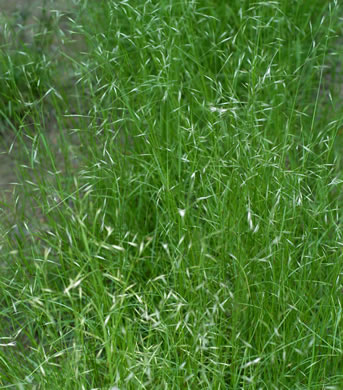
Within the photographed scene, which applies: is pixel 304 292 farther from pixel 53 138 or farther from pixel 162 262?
pixel 53 138

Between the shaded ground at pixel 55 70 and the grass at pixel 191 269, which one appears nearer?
the grass at pixel 191 269

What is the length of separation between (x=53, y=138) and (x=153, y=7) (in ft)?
3.23

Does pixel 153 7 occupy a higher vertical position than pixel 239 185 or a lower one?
higher

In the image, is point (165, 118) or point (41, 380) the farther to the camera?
point (165, 118)

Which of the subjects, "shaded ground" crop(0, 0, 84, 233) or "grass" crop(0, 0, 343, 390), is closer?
"grass" crop(0, 0, 343, 390)

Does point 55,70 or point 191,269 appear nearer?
point 191,269

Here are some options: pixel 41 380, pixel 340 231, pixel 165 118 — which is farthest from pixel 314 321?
pixel 165 118

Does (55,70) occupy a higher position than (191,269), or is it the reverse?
(55,70)

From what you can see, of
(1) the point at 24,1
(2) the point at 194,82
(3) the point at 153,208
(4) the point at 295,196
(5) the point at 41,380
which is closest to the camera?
(5) the point at 41,380

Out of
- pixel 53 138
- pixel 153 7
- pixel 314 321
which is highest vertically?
pixel 153 7

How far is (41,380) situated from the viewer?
6.73ft

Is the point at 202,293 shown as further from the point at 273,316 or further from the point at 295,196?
the point at 295,196

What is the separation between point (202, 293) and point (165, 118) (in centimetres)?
99

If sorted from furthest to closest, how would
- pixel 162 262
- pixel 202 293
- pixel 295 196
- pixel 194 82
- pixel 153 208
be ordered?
pixel 194 82
pixel 153 208
pixel 162 262
pixel 295 196
pixel 202 293
